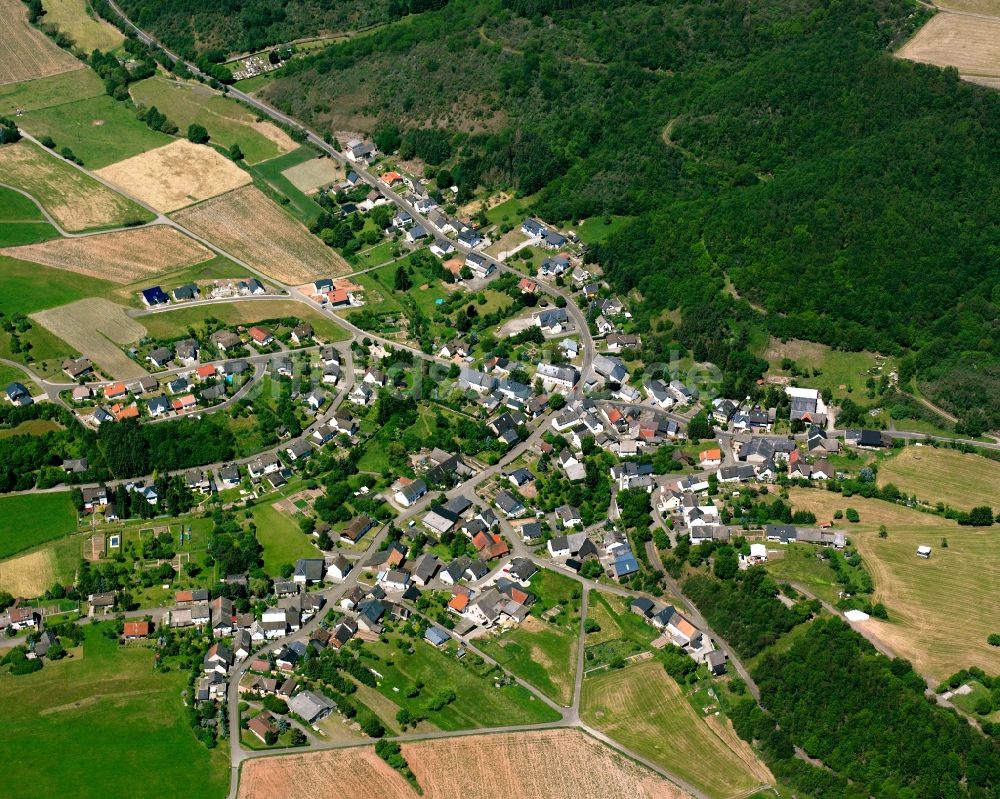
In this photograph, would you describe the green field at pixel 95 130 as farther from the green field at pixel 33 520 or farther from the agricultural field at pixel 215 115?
the green field at pixel 33 520

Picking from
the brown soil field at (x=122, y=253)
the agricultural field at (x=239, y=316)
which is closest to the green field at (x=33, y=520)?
the agricultural field at (x=239, y=316)

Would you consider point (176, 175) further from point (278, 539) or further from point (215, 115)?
point (278, 539)

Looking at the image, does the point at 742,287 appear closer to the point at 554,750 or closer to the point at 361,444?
the point at 361,444

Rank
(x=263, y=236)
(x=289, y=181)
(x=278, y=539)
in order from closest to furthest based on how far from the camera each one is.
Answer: (x=278, y=539) < (x=263, y=236) < (x=289, y=181)

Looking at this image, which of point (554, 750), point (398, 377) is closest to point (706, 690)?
point (554, 750)

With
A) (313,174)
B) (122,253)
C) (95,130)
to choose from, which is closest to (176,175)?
(95,130)

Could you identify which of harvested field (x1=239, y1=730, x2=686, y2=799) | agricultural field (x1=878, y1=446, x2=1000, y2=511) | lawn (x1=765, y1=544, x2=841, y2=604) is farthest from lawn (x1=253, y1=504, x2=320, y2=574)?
agricultural field (x1=878, y1=446, x2=1000, y2=511)
